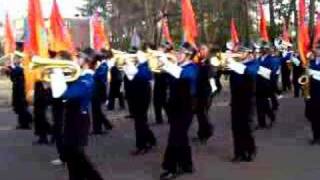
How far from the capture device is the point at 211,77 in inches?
512

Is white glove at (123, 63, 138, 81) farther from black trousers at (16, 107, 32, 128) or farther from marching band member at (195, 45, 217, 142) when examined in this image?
black trousers at (16, 107, 32, 128)

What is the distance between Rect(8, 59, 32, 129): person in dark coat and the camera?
575 inches

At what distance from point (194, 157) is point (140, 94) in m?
1.28

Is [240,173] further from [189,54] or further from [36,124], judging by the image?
[36,124]

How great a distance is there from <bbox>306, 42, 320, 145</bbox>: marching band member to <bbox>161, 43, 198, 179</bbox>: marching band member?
311 centimetres

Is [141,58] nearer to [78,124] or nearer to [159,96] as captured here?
[78,124]

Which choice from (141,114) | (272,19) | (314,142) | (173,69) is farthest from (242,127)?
(272,19)

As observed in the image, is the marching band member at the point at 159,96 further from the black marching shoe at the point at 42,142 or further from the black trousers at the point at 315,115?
the black trousers at the point at 315,115

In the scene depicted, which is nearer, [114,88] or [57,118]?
[57,118]

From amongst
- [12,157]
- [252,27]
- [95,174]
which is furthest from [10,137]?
[252,27]

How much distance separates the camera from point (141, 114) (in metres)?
11.1

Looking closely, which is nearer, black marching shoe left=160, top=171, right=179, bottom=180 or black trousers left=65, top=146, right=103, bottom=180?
black trousers left=65, top=146, right=103, bottom=180

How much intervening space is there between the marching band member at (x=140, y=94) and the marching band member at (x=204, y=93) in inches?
48.3

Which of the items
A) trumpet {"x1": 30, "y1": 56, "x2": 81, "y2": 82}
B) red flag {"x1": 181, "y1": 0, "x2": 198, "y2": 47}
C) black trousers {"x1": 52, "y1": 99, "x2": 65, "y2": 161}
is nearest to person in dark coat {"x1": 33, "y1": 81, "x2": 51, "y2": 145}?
black trousers {"x1": 52, "y1": 99, "x2": 65, "y2": 161}
